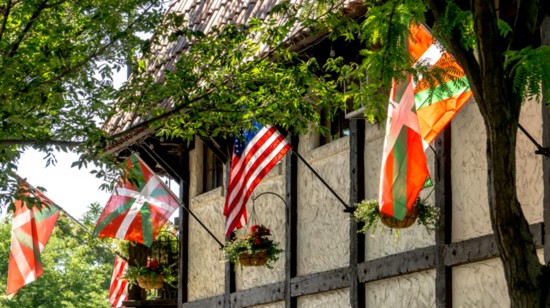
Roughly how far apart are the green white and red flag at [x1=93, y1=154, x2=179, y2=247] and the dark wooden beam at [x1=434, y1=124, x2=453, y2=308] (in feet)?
21.9

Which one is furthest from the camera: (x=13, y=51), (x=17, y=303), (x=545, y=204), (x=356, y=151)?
(x=17, y=303)

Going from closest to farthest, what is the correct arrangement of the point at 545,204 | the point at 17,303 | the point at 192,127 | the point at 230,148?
the point at 545,204 < the point at 192,127 < the point at 230,148 < the point at 17,303

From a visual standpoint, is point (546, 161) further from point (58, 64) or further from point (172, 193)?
point (172, 193)

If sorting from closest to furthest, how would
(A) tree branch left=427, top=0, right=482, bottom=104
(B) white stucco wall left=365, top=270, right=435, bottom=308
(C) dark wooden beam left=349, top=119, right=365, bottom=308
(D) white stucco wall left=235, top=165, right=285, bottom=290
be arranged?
(A) tree branch left=427, top=0, right=482, bottom=104 < (B) white stucco wall left=365, top=270, right=435, bottom=308 < (C) dark wooden beam left=349, top=119, right=365, bottom=308 < (D) white stucco wall left=235, top=165, right=285, bottom=290

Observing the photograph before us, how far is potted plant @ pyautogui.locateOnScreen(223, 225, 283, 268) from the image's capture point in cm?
1897

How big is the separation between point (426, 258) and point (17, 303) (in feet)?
91.8

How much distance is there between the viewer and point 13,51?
14.2 m

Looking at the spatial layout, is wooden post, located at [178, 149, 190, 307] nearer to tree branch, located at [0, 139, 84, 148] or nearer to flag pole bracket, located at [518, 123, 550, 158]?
tree branch, located at [0, 139, 84, 148]

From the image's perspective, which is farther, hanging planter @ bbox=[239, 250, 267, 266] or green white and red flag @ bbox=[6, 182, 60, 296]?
green white and red flag @ bbox=[6, 182, 60, 296]

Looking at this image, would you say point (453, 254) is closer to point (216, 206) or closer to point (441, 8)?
point (441, 8)

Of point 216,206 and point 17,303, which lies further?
point 17,303

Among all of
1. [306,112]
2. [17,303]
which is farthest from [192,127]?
[17,303]

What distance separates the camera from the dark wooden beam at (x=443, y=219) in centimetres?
1518

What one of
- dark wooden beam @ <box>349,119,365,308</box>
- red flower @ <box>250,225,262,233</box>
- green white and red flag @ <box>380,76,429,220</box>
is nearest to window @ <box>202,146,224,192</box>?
red flower @ <box>250,225,262,233</box>
